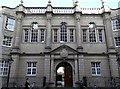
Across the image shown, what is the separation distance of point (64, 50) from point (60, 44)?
4.50 ft

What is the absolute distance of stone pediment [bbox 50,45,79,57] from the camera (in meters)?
Result: 20.9

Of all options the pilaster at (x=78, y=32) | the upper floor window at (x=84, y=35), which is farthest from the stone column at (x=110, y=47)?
the pilaster at (x=78, y=32)

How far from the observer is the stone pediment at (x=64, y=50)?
68.5ft

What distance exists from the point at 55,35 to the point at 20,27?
18.4 feet

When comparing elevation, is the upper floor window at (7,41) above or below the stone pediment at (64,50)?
above

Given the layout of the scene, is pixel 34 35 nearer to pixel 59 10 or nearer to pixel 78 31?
pixel 59 10

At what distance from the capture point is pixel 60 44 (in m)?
22.0

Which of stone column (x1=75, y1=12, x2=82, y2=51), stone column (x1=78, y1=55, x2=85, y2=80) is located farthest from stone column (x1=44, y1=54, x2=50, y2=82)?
stone column (x1=75, y1=12, x2=82, y2=51)

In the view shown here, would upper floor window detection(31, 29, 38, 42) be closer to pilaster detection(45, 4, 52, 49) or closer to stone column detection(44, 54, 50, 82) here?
pilaster detection(45, 4, 52, 49)

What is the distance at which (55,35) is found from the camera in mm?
22812

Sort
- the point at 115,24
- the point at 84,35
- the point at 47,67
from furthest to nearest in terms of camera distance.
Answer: the point at 115,24 < the point at 84,35 < the point at 47,67

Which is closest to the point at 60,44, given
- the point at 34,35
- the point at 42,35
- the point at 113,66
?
the point at 42,35

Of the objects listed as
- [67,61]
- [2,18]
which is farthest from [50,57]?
[2,18]

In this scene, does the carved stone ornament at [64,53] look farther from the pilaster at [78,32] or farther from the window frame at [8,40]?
the window frame at [8,40]
